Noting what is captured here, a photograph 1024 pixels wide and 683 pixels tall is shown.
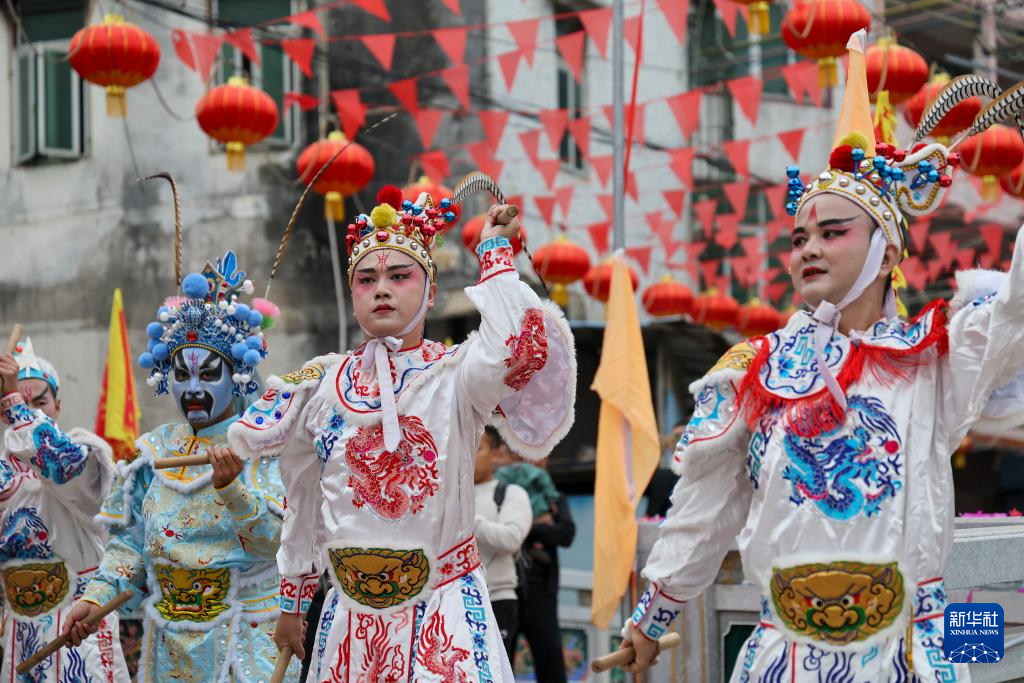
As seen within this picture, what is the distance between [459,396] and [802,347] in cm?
102

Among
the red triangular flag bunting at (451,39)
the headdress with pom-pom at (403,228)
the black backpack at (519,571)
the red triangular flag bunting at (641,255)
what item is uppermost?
the red triangular flag bunting at (451,39)

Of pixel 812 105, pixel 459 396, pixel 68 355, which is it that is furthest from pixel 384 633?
pixel 812 105

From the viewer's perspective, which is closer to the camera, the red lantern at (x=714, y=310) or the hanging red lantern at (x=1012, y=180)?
the hanging red lantern at (x=1012, y=180)

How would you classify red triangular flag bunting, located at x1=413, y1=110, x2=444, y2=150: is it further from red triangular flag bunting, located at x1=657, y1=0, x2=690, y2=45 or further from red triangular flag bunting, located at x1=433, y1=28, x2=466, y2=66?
red triangular flag bunting, located at x1=657, y1=0, x2=690, y2=45

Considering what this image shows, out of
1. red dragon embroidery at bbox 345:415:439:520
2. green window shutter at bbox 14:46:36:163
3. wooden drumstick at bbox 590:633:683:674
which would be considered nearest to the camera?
wooden drumstick at bbox 590:633:683:674

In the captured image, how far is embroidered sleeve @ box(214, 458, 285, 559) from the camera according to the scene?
521 cm

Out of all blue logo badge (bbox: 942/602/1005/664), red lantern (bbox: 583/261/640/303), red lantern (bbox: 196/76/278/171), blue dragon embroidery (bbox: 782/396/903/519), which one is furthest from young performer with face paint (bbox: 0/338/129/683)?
red lantern (bbox: 583/261/640/303)

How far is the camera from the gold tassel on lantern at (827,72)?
9.20 metres

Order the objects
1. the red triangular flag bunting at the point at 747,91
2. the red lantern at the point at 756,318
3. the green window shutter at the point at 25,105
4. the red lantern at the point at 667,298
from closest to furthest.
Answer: the red triangular flag bunting at the point at 747,91
the green window shutter at the point at 25,105
the red lantern at the point at 667,298
the red lantern at the point at 756,318

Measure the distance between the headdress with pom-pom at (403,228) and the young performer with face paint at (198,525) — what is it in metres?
1.06

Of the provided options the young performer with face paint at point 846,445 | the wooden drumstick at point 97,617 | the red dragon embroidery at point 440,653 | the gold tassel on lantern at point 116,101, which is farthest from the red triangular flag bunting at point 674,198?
the red dragon embroidery at point 440,653

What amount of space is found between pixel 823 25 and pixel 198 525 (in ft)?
16.8

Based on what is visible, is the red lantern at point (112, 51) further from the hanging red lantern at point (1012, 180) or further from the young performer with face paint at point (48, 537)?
the hanging red lantern at point (1012, 180)

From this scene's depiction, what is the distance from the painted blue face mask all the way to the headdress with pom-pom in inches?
43.2
